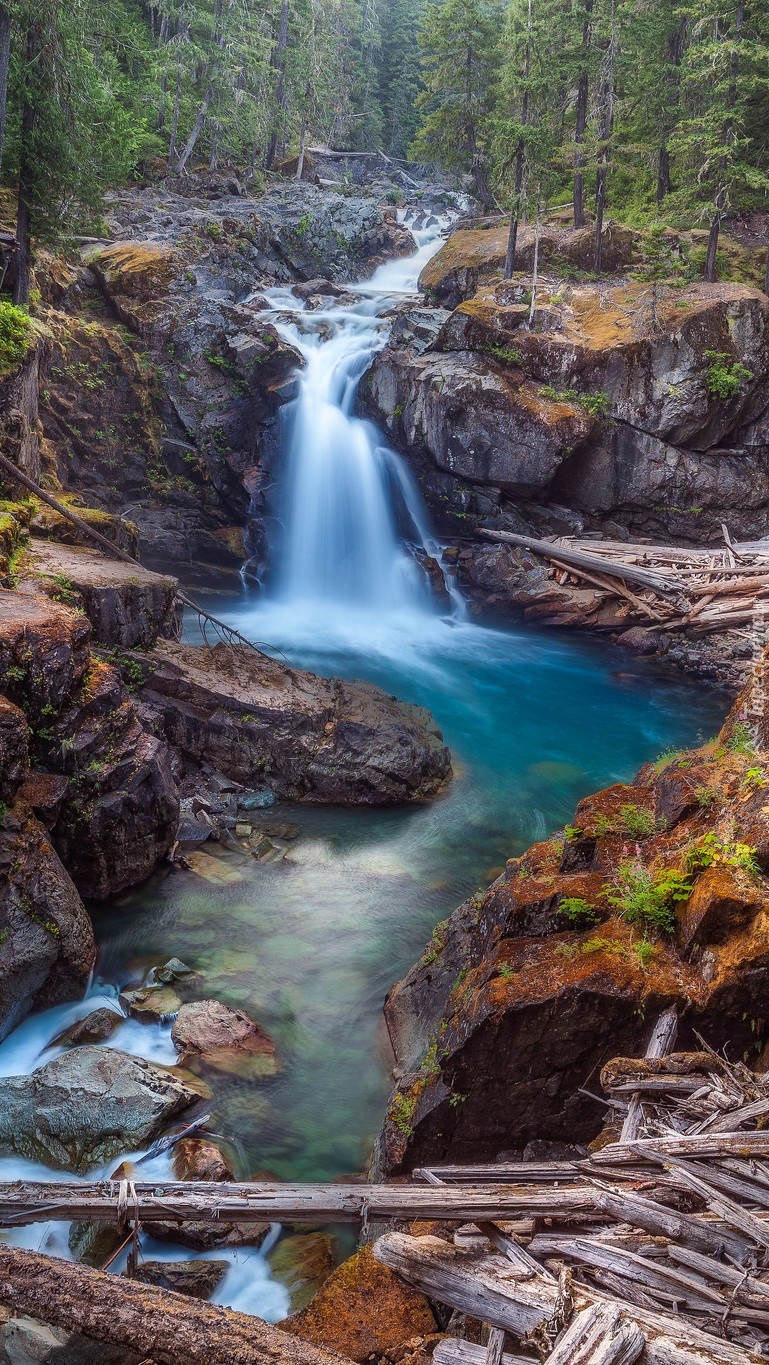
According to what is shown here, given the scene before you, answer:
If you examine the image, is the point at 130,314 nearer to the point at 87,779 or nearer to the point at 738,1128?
the point at 87,779

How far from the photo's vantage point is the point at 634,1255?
2.59 m

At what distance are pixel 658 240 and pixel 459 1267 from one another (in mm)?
26234

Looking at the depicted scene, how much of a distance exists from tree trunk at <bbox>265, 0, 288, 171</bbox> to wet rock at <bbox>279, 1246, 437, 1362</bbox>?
38.4m

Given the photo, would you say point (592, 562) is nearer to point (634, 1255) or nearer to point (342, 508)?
point (342, 508)

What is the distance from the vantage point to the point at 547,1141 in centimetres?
434

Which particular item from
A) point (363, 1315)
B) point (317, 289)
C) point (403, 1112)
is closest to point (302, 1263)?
point (403, 1112)

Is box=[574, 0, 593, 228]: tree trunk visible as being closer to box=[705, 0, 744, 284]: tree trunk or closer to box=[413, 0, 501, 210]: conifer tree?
box=[413, 0, 501, 210]: conifer tree

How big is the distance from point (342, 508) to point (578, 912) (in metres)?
16.5

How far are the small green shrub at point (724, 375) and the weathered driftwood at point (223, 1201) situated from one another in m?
19.2

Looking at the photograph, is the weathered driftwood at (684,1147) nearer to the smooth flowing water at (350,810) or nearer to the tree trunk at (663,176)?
the smooth flowing water at (350,810)

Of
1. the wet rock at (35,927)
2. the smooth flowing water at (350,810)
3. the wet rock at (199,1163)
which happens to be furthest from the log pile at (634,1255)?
the wet rock at (35,927)

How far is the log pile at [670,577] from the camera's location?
17.2 m

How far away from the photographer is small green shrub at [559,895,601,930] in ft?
16.1

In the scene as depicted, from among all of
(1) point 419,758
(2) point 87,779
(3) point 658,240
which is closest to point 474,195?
(3) point 658,240
